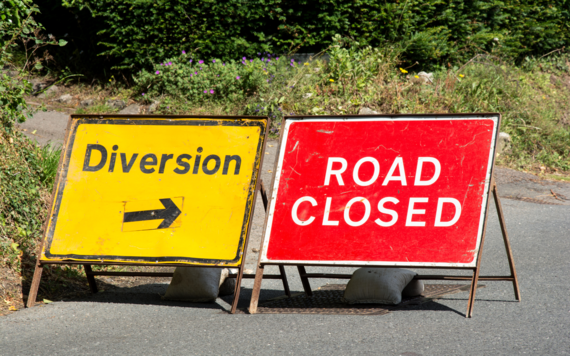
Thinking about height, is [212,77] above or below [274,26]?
below

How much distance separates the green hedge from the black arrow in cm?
724

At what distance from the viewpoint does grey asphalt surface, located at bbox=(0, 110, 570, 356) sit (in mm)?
2941

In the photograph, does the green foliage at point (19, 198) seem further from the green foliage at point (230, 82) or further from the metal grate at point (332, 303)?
the green foliage at point (230, 82)

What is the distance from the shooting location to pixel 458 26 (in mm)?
11445

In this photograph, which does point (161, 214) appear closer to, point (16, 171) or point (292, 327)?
point (292, 327)

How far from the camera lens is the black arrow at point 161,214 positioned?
379cm

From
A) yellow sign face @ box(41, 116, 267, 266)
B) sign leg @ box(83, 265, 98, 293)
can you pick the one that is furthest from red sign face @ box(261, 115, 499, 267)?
sign leg @ box(83, 265, 98, 293)

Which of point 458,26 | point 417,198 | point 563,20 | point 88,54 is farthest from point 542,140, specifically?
point 88,54

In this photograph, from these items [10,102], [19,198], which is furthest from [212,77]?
[19,198]

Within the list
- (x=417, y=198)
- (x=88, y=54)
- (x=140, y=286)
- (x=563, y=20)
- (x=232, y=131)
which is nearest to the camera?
(x=417, y=198)

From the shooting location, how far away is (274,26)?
11172 mm

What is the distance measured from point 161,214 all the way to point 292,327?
1.30m

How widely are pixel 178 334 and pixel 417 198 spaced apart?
1.87 m

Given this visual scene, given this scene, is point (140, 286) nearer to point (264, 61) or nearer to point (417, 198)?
point (417, 198)
